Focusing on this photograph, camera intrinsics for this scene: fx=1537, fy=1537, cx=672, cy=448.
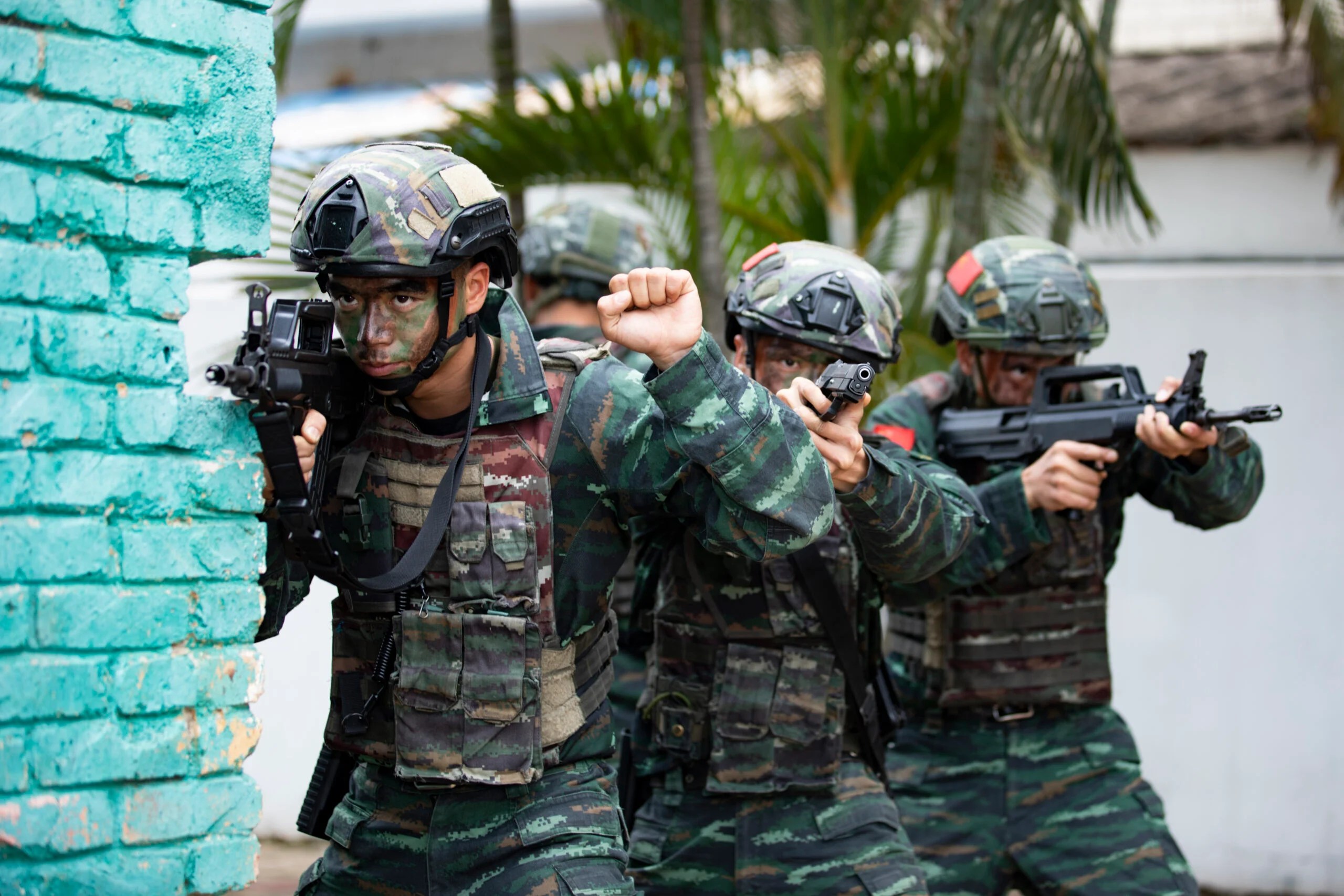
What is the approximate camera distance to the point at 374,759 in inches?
114

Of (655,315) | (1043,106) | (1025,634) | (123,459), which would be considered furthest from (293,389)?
(1043,106)

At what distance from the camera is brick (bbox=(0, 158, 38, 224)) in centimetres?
234

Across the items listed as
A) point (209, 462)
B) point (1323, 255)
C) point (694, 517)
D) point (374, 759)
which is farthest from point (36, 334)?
point (1323, 255)

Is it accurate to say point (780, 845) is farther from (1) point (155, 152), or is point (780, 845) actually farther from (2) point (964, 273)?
(1) point (155, 152)

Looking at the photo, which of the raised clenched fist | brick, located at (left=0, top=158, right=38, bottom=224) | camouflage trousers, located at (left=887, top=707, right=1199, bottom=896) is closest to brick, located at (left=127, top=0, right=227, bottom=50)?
brick, located at (left=0, top=158, right=38, bottom=224)

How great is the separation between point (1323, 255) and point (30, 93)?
532cm

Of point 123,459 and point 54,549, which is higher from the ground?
point 123,459

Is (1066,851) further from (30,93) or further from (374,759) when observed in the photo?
(30,93)

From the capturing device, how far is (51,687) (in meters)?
2.40

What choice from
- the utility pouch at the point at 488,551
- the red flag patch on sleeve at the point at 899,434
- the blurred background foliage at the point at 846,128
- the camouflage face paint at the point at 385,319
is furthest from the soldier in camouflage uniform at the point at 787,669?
the blurred background foliage at the point at 846,128

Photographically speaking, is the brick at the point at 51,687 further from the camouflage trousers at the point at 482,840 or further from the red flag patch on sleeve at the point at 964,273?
the red flag patch on sleeve at the point at 964,273

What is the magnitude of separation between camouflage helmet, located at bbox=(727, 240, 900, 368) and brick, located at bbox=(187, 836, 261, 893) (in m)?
1.62

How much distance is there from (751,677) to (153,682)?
1.39m

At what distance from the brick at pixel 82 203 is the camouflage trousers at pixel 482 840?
3.74 ft
